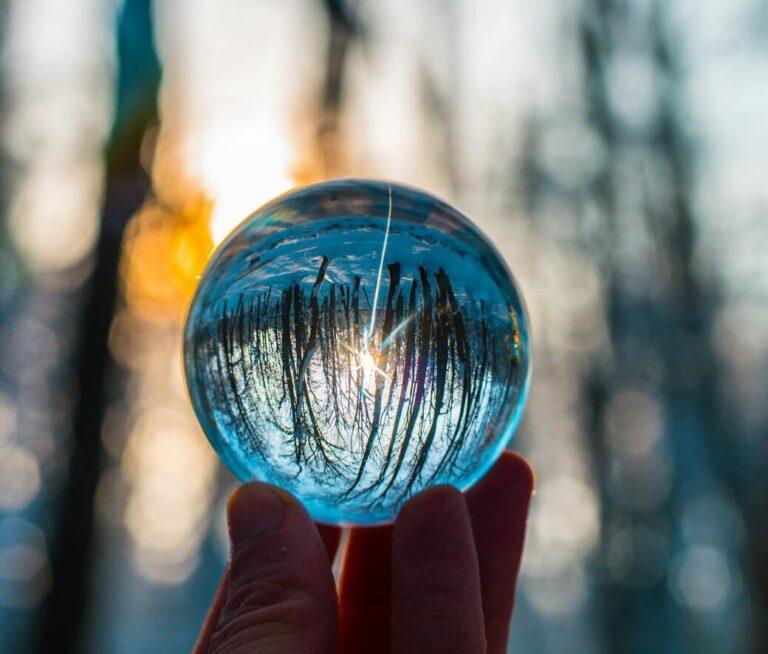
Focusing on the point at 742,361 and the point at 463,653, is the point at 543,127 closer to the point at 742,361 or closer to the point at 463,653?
the point at 742,361

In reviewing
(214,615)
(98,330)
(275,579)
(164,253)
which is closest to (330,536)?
(214,615)

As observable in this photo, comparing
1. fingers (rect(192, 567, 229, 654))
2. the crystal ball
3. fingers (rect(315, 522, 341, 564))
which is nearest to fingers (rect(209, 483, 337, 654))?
the crystal ball

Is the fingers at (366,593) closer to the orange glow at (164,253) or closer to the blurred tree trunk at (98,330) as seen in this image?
the orange glow at (164,253)

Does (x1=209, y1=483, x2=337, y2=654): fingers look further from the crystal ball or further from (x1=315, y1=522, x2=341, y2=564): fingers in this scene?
(x1=315, y1=522, x2=341, y2=564): fingers

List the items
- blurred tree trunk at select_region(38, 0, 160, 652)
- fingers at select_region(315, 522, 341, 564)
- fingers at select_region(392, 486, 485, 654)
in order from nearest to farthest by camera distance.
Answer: fingers at select_region(392, 486, 485, 654) → fingers at select_region(315, 522, 341, 564) → blurred tree trunk at select_region(38, 0, 160, 652)

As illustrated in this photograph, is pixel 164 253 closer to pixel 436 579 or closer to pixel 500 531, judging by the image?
pixel 500 531

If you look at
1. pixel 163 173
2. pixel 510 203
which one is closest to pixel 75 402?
pixel 163 173
